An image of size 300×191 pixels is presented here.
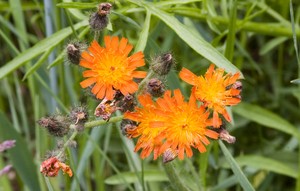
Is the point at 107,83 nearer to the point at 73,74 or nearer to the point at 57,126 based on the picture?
the point at 57,126

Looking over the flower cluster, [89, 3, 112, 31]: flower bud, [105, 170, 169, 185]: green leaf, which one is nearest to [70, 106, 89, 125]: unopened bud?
the flower cluster

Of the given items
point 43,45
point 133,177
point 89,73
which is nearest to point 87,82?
point 89,73

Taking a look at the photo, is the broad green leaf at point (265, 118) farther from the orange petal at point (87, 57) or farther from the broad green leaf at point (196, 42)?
the orange petal at point (87, 57)

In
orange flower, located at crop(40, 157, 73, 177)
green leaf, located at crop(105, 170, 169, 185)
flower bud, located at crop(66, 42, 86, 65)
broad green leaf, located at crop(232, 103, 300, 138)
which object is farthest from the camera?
broad green leaf, located at crop(232, 103, 300, 138)

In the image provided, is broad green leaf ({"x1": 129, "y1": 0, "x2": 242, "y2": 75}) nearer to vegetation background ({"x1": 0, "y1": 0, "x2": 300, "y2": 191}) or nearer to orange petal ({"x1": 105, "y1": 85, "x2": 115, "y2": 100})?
vegetation background ({"x1": 0, "y1": 0, "x2": 300, "y2": 191})

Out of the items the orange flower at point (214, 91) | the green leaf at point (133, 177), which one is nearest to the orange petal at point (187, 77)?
the orange flower at point (214, 91)

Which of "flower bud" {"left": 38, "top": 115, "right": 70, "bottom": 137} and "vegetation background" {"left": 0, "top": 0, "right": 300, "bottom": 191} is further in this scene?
"vegetation background" {"left": 0, "top": 0, "right": 300, "bottom": 191}

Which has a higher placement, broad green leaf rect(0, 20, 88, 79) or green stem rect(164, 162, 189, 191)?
broad green leaf rect(0, 20, 88, 79)

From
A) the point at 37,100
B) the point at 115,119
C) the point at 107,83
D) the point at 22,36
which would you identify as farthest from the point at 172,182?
the point at 22,36
